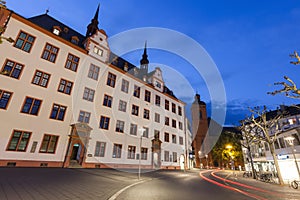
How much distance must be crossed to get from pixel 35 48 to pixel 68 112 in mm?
8319

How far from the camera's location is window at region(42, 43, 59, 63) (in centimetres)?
1808

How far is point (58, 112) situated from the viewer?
1745 cm

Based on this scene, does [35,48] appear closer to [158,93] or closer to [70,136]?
[70,136]

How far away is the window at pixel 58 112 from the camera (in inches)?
674

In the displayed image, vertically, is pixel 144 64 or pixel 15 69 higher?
pixel 144 64

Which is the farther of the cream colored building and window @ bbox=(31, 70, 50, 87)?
window @ bbox=(31, 70, 50, 87)

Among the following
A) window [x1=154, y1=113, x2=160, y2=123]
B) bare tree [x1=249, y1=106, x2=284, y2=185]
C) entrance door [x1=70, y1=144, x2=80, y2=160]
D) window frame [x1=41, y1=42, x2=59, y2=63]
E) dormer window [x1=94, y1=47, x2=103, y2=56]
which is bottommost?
entrance door [x1=70, y1=144, x2=80, y2=160]

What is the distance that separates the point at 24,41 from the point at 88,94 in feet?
29.5

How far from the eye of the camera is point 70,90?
1905 centimetres

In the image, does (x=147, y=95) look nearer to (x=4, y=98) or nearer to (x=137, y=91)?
(x=137, y=91)

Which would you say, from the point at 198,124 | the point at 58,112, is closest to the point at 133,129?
the point at 58,112

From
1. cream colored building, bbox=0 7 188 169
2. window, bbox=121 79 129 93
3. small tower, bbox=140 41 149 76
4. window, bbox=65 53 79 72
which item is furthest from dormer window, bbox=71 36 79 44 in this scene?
small tower, bbox=140 41 149 76

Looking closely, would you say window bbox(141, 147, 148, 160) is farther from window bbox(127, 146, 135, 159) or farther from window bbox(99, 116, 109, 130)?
window bbox(99, 116, 109, 130)

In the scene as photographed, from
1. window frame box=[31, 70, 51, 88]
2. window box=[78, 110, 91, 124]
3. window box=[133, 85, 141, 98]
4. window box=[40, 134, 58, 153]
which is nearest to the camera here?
window box=[40, 134, 58, 153]
